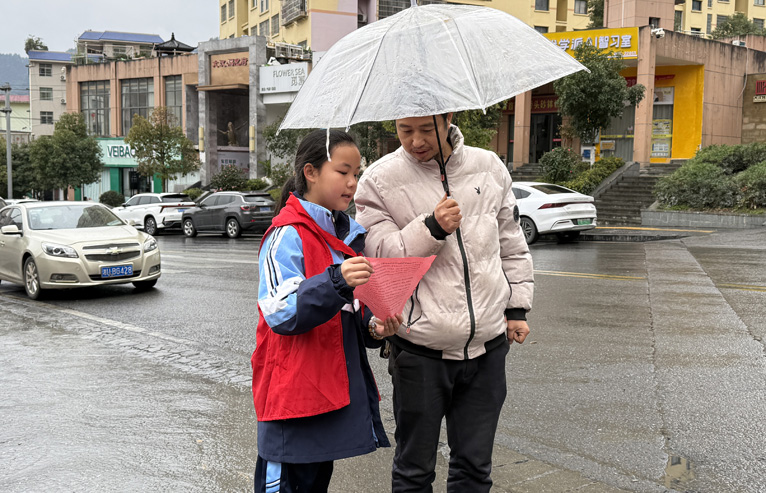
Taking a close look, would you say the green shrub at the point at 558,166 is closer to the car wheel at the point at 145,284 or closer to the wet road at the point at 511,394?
the wet road at the point at 511,394

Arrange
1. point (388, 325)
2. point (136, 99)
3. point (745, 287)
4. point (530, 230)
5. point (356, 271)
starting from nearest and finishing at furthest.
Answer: point (356, 271) < point (388, 325) < point (745, 287) < point (530, 230) < point (136, 99)

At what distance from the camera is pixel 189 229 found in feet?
85.6

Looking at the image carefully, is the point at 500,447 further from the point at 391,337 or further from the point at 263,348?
the point at 263,348

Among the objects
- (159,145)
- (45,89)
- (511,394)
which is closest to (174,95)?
(159,145)

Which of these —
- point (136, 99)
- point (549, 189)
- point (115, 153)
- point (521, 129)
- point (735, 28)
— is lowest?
point (549, 189)

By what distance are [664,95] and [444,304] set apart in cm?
3287

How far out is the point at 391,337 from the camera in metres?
2.74

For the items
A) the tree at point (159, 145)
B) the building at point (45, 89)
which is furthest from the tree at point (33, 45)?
the tree at point (159, 145)

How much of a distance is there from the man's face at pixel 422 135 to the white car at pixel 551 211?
14386mm

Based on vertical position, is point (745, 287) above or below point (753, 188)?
below

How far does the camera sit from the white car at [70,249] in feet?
33.8

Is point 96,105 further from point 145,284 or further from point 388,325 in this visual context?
point 388,325

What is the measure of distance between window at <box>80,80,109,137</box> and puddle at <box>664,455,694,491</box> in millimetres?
52863

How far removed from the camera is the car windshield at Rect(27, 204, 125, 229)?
1122cm
